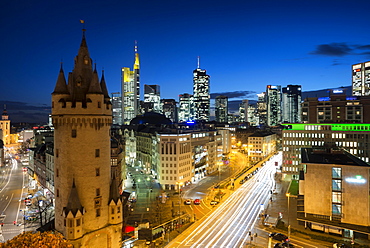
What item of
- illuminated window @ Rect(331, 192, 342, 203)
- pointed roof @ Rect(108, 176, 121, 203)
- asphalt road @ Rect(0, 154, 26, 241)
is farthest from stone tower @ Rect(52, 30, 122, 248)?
illuminated window @ Rect(331, 192, 342, 203)

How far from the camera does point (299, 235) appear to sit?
181 feet

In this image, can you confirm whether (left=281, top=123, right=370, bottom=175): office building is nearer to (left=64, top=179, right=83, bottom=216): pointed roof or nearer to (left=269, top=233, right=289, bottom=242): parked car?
(left=269, top=233, right=289, bottom=242): parked car

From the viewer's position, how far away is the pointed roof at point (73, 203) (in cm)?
3199

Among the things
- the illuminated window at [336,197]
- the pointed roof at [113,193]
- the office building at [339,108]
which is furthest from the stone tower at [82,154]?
the office building at [339,108]

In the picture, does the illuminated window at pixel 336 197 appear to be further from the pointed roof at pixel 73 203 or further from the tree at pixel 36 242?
the tree at pixel 36 242

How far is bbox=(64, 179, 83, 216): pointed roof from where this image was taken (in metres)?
32.0

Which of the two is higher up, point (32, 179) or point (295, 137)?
point (295, 137)

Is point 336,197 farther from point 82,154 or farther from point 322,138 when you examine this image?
point 322,138

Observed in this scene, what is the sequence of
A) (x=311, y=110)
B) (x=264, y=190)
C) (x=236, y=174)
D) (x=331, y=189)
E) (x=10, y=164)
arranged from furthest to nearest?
(x=311, y=110) < (x=10, y=164) < (x=236, y=174) < (x=264, y=190) < (x=331, y=189)

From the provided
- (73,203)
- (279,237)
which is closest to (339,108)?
(279,237)

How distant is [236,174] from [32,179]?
8607 cm

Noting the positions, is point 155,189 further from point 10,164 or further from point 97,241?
point 10,164

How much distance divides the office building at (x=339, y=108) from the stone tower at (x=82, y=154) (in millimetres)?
154090

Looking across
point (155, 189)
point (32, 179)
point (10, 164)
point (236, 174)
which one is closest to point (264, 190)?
point (236, 174)
